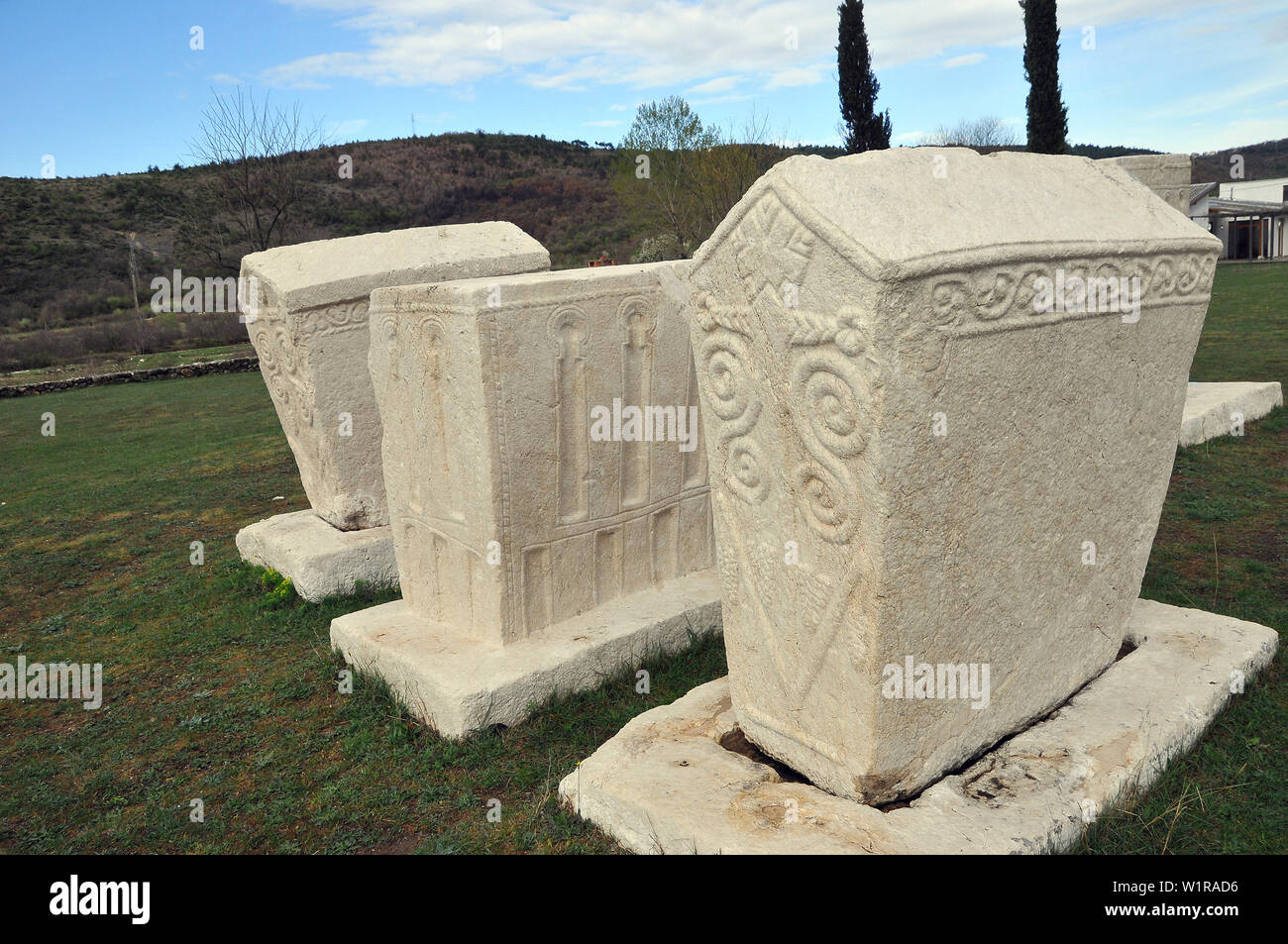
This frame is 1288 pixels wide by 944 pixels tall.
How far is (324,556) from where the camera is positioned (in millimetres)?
4301

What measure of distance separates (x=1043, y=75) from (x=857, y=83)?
13.1 feet

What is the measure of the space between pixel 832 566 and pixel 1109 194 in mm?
1358

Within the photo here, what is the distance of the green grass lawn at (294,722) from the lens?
239cm

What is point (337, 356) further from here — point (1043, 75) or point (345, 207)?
point (345, 207)

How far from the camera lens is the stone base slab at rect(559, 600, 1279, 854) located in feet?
6.48

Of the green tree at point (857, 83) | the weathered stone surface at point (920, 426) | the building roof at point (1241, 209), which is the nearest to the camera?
the weathered stone surface at point (920, 426)

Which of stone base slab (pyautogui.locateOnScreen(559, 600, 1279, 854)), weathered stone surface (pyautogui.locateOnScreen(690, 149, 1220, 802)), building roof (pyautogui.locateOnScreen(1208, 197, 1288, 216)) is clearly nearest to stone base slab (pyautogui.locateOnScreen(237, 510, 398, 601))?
stone base slab (pyautogui.locateOnScreen(559, 600, 1279, 854))

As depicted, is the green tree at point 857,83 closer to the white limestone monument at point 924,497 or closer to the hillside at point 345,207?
the hillside at point 345,207

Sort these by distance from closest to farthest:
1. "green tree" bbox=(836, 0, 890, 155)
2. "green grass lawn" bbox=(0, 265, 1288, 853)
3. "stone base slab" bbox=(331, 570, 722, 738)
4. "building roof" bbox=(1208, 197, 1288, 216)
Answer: "green grass lawn" bbox=(0, 265, 1288, 853), "stone base slab" bbox=(331, 570, 722, 738), "green tree" bbox=(836, 0, 890, 155), "building roof" bbox=(1208, 197, 1288, 216)

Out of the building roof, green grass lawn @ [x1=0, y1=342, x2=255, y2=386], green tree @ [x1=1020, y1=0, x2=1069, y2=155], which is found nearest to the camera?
green grass lawn @ [x1=0, y1=342, x2=255, y2=386]

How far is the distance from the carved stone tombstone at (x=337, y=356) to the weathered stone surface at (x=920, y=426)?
2561mm

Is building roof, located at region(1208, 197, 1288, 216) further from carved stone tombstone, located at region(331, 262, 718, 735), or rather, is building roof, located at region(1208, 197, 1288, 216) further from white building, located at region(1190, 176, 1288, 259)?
carved stone tombstone, located at region(331, 262, 718, 735)

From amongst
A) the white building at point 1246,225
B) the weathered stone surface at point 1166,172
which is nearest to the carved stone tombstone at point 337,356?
the weathered stone surface at point 1166,172

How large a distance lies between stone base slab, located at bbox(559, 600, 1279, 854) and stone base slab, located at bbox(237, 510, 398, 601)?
229cm
